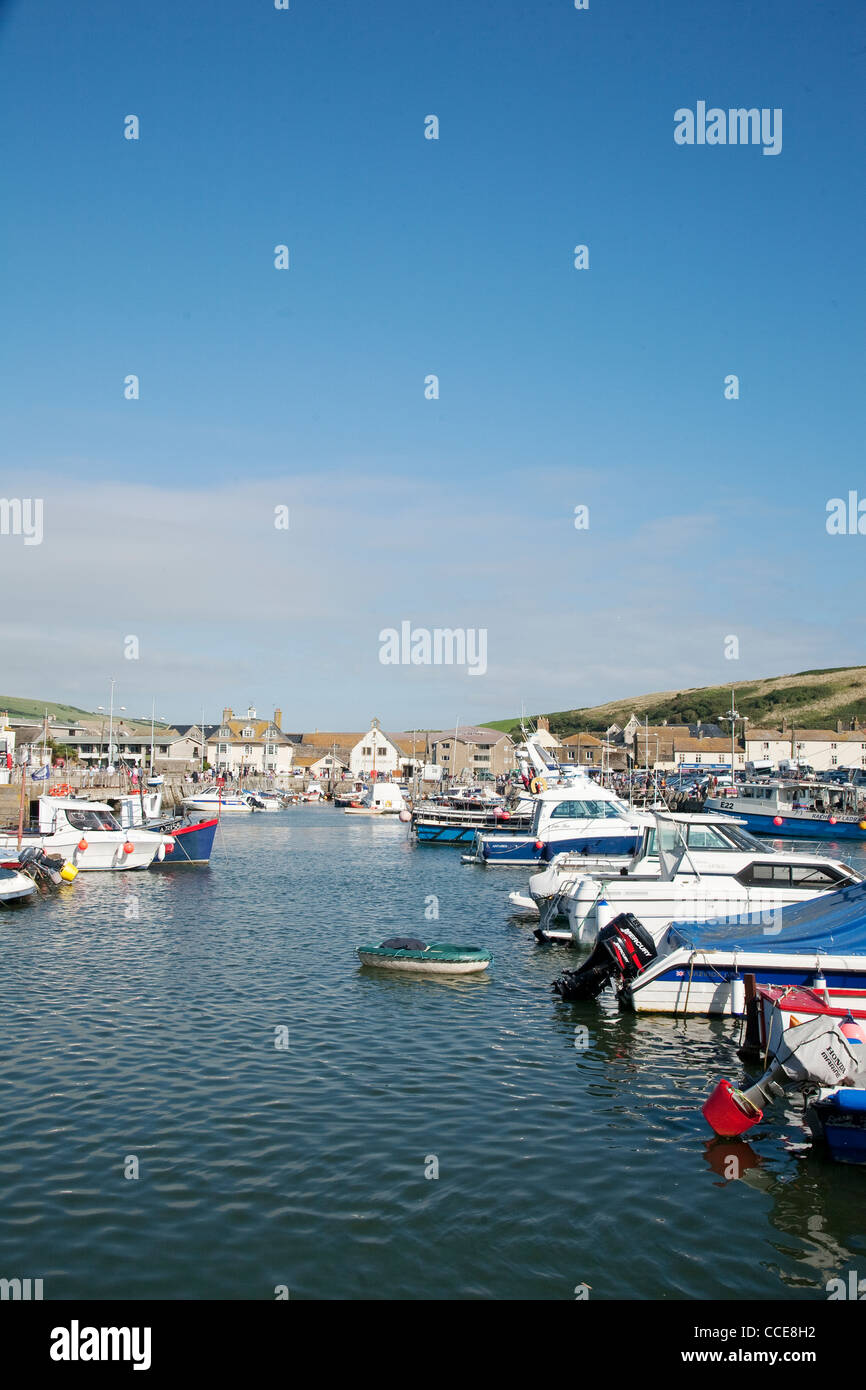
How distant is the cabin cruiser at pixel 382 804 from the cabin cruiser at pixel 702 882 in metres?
81.0

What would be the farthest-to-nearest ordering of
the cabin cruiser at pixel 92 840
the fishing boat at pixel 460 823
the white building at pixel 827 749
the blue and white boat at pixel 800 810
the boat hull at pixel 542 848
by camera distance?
1. the white building at pixel 827 749
2. the blue and white boat at pixel 800 810
3. the fishing boat at pixel 460 823
4. the cabin cruiser at pixel 92 840
5. the boat hull at pixel 542 848

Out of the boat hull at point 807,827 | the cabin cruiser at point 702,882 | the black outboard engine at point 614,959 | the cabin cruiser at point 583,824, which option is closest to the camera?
the black outboard engine at point 614,959

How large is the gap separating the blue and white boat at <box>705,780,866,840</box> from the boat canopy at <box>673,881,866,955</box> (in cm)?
4510

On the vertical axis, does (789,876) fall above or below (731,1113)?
above

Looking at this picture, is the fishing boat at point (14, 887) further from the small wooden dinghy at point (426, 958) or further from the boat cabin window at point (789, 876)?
the boat cabin window at point (789, 876)

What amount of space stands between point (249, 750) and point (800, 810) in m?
106

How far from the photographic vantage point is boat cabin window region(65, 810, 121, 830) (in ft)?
141

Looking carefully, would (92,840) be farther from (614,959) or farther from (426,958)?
(614,959)

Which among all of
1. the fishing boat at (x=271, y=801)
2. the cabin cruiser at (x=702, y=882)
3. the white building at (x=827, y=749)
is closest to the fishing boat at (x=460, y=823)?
the cabin cruiser at (x=702, y=882)

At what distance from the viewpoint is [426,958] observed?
2419 cm

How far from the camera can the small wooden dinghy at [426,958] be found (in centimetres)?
2419

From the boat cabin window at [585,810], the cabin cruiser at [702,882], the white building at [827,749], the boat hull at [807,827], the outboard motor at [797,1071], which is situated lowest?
the boat hull at [807,827]

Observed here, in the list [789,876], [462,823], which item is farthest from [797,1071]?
[462,823]
